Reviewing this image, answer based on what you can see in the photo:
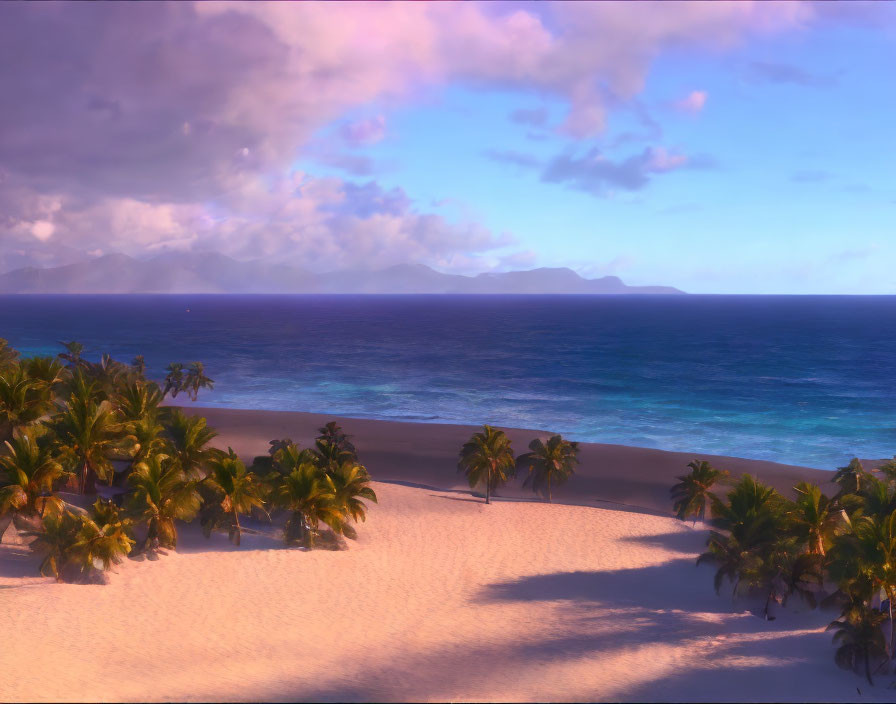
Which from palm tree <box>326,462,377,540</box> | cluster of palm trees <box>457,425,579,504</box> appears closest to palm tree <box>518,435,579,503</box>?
cluster of palm trees <box>457,425,579,504</box>

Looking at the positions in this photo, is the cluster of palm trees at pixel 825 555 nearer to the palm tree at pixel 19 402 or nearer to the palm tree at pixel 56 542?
the palm tree at pixel 56 542

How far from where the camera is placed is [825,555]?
24906 mm

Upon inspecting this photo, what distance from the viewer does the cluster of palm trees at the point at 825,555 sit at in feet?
66.8

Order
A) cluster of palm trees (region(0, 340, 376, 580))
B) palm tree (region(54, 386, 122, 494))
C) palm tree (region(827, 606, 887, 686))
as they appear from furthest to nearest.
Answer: palm tree (region(54, 386, 122, 494)), cluster of palm trees (region(0, 340, 376, 580)), palm tree (region(827, 606, 887, 686))

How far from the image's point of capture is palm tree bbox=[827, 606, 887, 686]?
20.5 metres

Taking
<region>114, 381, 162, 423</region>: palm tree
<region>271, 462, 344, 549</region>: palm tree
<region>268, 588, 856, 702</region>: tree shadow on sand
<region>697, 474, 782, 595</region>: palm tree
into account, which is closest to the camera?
<region>268, 588, 856, 702</region>: tree shadow on sand

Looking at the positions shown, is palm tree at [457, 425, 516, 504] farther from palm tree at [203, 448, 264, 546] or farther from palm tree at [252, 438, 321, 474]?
palm tree at [203, 448, 264, 546]

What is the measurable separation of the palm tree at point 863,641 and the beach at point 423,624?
737 mm

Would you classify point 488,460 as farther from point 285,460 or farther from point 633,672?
point 633,672

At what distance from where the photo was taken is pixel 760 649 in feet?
76.4

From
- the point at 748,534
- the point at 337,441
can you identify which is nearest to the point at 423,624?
the point at 748,534

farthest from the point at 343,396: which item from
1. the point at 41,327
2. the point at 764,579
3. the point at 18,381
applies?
the point at 41,327

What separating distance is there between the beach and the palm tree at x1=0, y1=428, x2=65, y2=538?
243 centimetres

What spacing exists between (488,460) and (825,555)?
64.5ft
